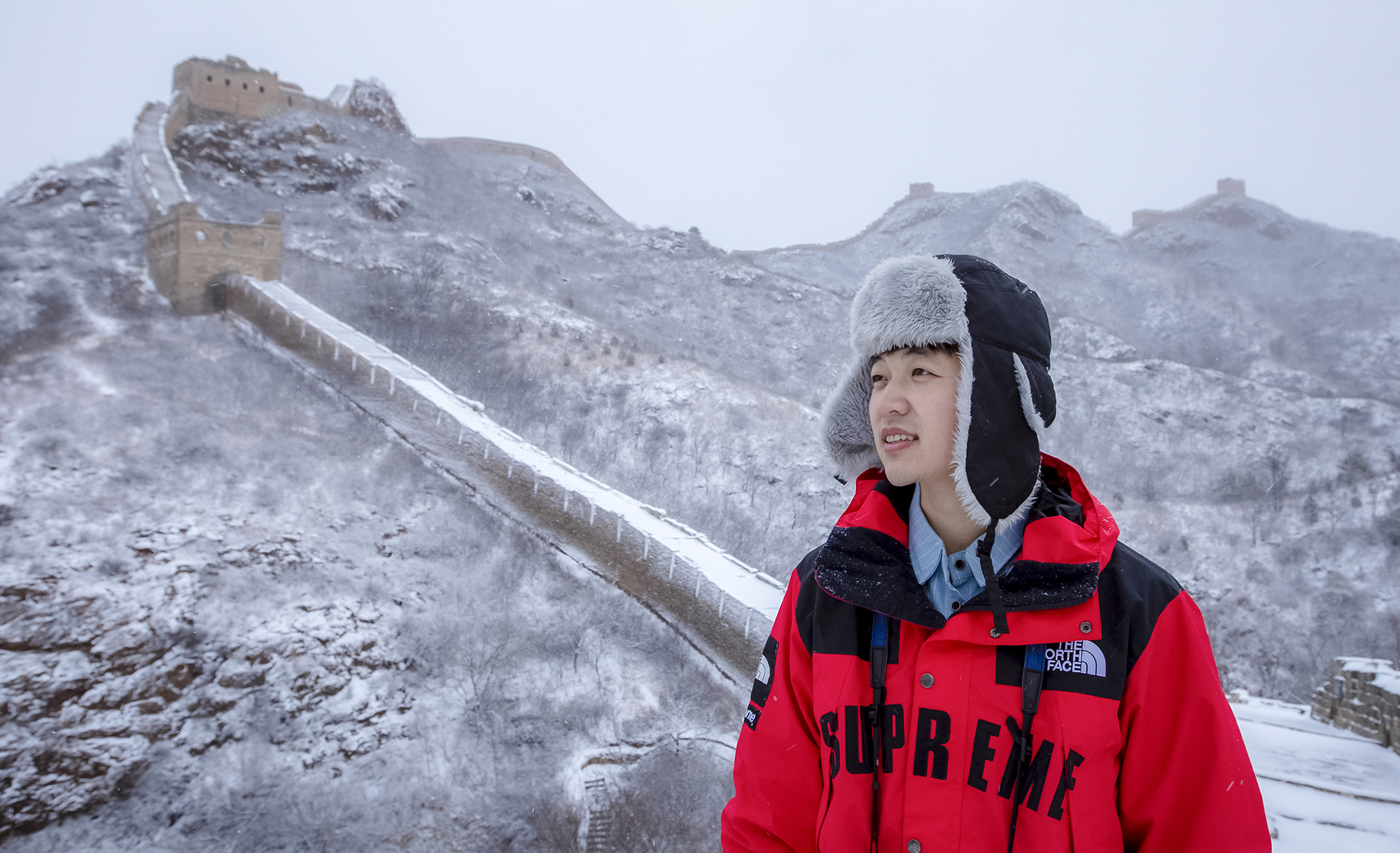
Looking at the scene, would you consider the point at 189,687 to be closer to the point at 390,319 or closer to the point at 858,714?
the point at 858,714

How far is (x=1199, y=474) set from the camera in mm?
25828

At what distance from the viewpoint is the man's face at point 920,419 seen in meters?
2.05

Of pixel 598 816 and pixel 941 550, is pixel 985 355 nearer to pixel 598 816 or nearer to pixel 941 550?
pixel 941 550

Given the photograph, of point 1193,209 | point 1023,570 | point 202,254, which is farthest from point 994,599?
point 1193,209

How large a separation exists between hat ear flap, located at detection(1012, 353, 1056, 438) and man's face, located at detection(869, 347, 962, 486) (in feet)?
0.59

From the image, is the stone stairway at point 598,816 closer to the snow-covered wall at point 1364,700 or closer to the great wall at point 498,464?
the great wall at point 498,464

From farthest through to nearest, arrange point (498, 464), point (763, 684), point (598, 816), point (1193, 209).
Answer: point (1193, 209) < point (498, 464) < point (598, 816) < point (763, 684)

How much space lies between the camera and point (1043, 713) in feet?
6.06

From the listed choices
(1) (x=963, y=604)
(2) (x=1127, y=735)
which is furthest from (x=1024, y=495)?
(2) (x=1127, y=735)

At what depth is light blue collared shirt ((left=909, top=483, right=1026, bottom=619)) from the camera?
2061mm

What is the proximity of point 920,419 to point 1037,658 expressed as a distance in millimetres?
745

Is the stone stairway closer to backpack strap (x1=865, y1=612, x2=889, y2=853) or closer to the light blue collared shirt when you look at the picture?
backpack strap (x1=865, y1=612, x2=889, y2=853)

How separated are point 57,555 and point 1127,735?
12.9 meters

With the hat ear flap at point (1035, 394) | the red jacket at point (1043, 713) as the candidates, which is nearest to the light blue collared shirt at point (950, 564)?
the red jacket at point (1043, 713)
